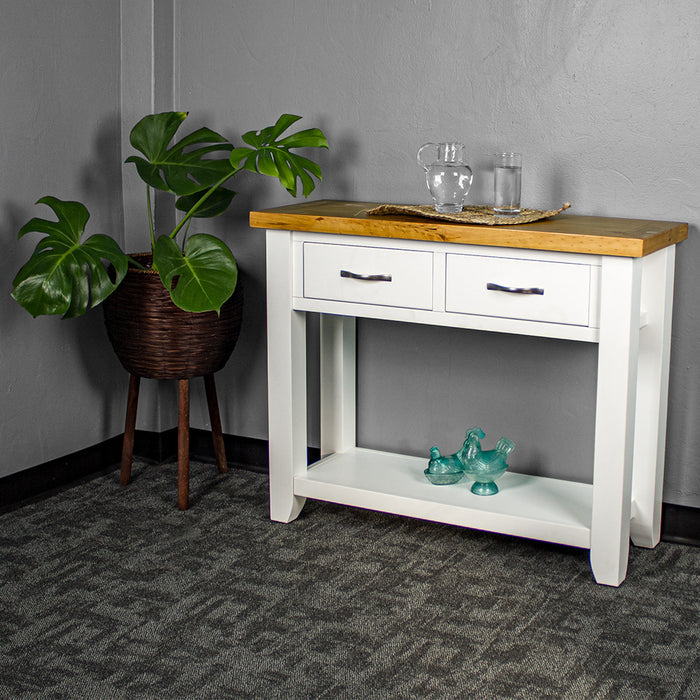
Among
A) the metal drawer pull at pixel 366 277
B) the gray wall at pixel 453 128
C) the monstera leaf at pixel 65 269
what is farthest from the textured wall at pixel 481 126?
the monstera leaf at pixel 65 269

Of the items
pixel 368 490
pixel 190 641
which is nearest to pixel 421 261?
pixel 368 490

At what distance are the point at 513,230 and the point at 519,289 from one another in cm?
14

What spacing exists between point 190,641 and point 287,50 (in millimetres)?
1694

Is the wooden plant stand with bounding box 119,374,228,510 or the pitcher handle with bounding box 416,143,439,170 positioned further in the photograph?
the wooden plant stand with bounding box 119,374,228,510

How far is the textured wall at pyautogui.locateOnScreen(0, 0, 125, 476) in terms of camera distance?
2.75 m

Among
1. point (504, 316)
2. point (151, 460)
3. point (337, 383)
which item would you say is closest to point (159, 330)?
point (337, 383)

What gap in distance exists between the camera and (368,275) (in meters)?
2.47

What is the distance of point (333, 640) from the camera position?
6.84 ft

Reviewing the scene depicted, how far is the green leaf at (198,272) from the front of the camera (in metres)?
2.43

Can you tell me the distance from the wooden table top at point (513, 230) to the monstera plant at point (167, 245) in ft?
0.36

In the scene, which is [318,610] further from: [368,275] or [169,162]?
[169,162]

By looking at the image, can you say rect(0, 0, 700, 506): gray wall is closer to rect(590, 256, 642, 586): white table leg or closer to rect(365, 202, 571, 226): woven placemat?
rect(365, 202, 571, 226): woven placemat

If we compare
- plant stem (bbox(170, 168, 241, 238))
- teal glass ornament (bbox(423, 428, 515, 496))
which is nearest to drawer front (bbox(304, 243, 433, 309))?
plant stem (bbox(170, 168, 241, 238))

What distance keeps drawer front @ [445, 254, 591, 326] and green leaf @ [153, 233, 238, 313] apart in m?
0.56
